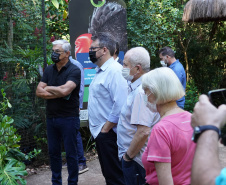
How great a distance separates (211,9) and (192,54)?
427cm

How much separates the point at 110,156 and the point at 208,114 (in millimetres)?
2888

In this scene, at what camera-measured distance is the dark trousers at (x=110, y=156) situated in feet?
13.8

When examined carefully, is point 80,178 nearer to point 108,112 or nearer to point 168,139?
point 108,112

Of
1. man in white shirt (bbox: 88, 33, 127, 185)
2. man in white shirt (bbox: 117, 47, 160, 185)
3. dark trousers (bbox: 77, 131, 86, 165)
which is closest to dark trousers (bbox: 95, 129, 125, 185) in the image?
man in white shirt (bbox: 88, 33, 127, 185)

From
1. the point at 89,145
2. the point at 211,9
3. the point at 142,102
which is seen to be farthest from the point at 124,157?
the point at 211,9

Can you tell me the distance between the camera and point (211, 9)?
852cm

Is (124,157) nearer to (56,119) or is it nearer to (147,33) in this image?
(56,119)

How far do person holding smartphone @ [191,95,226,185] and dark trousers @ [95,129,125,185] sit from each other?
9.26 ft

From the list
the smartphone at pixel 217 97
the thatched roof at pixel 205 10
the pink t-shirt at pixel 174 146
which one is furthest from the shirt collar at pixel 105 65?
the thatched roof at pixel 205 10

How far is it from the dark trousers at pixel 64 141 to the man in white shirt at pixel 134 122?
147cm

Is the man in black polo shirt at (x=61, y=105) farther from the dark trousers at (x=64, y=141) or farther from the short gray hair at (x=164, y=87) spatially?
the short gray hair at (x=164, y=87)

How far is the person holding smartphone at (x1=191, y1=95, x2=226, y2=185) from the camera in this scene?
1.35 m

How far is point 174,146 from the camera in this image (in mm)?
2311

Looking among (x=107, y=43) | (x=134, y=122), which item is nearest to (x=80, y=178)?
(x=107, y=43)
